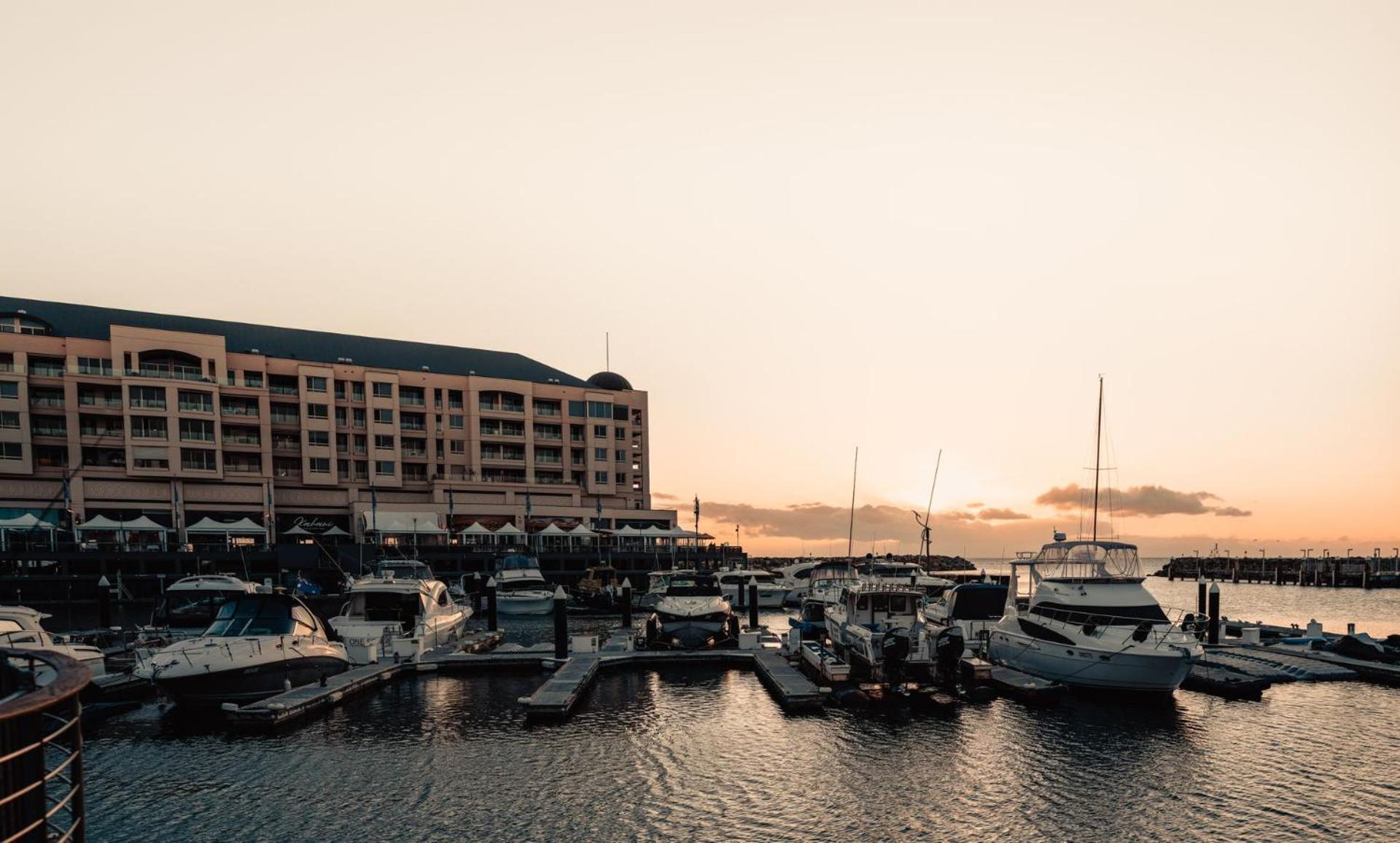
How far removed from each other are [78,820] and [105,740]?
2281 cm

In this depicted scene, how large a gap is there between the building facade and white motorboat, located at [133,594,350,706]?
53.2 m

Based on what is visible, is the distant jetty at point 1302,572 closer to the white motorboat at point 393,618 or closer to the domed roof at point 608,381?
the domed roof at point 608,381

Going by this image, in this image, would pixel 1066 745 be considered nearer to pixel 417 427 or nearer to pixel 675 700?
pixel 675 700

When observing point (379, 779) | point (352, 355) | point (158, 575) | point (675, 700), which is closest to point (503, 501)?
point (352, 355)

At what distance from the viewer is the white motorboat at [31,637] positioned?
26.4 meters

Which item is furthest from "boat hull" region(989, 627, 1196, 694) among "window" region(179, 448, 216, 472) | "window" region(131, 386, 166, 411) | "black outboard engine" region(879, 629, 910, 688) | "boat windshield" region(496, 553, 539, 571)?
"window" region(131, 386, 166, 411)

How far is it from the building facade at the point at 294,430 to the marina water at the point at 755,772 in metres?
60.6

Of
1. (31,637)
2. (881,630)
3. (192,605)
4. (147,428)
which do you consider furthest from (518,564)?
(147,428)

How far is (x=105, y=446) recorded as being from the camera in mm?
82062

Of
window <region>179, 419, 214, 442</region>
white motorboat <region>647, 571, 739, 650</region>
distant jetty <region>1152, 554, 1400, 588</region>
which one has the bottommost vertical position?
distant jetty <region>1152, 554, 1400, 588</region>

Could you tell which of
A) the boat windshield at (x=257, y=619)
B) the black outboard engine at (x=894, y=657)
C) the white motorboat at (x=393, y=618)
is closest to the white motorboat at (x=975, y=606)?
the black outboard engine at (x=894, y=657)

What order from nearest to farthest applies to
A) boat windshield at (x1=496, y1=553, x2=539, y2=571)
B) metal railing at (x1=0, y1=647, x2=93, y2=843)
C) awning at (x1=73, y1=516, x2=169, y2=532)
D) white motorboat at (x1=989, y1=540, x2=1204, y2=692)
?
1. metal railing at (x1=0, y1=647, x2=93, y2=843)
2. white motorboat at (x1=989, y1=540, x2=1204, y2=692)
3. boat windshield at (x1=496, y1=553, x2=539, y2=571)
4. awning at (x1=73, y1=516, x2=169, y2=532)

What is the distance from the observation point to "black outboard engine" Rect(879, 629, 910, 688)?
29734 mm

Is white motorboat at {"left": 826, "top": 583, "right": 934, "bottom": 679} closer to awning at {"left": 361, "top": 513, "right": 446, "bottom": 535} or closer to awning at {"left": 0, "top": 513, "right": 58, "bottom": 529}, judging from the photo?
awning at {"left": 361, "top": 513, "right": 446, "bottom": 535}
